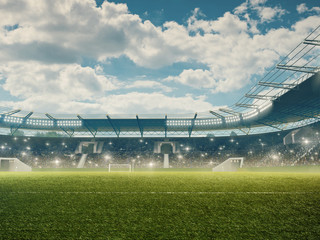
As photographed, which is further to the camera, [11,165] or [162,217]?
[11,165]

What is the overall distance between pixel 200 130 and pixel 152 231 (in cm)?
5146

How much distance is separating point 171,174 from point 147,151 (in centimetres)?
3672

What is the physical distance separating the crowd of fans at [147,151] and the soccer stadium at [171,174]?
8.8 inches

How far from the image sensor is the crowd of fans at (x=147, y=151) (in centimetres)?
4403

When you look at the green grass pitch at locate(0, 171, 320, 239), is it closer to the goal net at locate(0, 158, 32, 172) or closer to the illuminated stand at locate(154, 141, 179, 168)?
the goal net at locate(0, 158, 32, 172)

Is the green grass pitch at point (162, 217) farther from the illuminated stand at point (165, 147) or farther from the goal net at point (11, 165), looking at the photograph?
the illuminated stand at point (165, 147)

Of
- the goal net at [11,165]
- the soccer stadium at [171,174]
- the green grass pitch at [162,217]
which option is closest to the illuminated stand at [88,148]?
the soccer stadium at [171,174]

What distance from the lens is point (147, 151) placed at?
1975 inches

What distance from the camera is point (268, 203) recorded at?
398cm

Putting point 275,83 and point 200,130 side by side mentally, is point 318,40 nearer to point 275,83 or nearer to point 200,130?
point 275,83

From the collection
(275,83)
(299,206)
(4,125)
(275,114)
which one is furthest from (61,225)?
(4,125)

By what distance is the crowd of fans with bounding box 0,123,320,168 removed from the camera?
144 feet

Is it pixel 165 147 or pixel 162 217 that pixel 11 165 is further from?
pixel 162 217

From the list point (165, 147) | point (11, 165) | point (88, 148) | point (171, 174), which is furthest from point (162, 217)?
point (88, 148)
